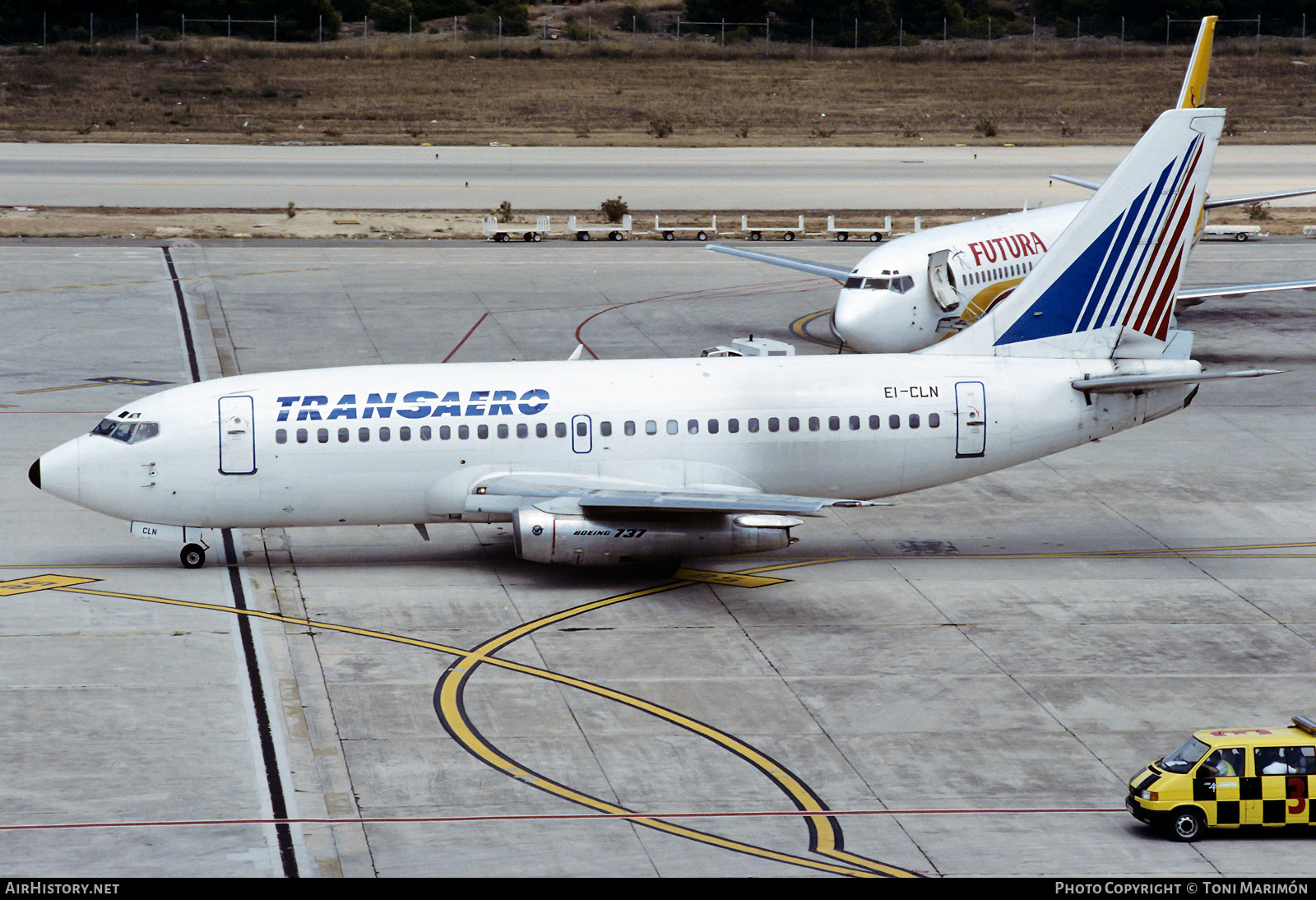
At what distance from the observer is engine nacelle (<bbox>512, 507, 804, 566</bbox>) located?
30266 mm

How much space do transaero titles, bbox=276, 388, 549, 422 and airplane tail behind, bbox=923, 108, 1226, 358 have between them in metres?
9.55

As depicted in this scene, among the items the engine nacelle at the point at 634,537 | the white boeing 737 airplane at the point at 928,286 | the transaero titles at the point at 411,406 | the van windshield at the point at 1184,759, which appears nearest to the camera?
the van windshield at the point at 1184,759

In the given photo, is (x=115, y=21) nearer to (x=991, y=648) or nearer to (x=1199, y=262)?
(x=1199, y=262)

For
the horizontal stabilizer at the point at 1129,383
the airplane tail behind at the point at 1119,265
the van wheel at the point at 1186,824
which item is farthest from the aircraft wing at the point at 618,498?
the van wheel at the point at 1186,824

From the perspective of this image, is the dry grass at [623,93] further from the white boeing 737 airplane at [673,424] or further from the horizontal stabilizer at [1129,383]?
the horizontal stabilizer at [1129,383]

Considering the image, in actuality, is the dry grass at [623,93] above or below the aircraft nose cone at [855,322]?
above

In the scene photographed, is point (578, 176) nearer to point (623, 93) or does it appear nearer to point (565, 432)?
point (623, 93)

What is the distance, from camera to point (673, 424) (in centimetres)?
3203

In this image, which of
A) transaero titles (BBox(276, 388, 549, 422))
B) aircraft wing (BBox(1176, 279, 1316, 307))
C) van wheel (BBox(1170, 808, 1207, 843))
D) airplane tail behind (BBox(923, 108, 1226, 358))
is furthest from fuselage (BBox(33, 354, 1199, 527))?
aircraft wing (BBox(1176, 279, 1316, 307))

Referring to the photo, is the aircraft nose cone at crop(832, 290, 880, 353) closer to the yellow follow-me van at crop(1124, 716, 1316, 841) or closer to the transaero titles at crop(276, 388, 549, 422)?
the transaero titles at crop(276, 388, 549, 422)

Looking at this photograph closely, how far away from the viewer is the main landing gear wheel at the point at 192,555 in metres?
32.1

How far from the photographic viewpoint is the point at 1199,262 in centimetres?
7119

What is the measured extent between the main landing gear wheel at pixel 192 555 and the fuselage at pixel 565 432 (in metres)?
0.70

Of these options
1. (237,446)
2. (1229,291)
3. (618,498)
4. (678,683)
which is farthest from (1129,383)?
(1229,291)
